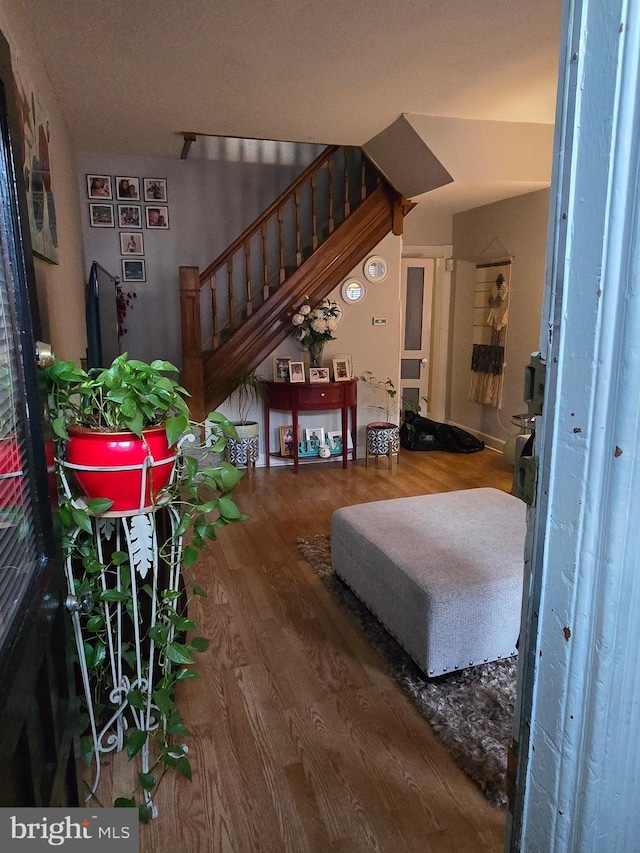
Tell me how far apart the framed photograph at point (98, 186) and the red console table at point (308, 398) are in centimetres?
226

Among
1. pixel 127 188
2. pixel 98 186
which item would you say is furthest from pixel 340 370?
pixel 98 186

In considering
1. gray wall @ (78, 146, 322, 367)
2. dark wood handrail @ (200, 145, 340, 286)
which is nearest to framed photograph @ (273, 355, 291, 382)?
dark wood handrail @ (200, 145, 340, 286)

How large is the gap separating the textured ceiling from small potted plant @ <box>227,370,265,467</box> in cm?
184

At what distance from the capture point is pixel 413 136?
387 centimetres

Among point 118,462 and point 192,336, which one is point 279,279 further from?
point 118,462

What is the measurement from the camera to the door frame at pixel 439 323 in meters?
6.14

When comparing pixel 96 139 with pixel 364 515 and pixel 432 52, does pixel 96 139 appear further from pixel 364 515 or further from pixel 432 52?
pixel 364 515

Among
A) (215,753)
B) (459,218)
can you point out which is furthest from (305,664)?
Answer: (459,218)

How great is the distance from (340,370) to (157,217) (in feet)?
7.29

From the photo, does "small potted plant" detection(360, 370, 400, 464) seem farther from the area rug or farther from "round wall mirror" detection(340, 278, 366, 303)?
the area rug

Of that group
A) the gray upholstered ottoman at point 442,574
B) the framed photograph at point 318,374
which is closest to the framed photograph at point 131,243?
the framed photograph at point 318,374

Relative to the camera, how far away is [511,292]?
519cm

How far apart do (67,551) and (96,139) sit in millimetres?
3904

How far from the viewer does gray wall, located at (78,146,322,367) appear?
17.1 feet
